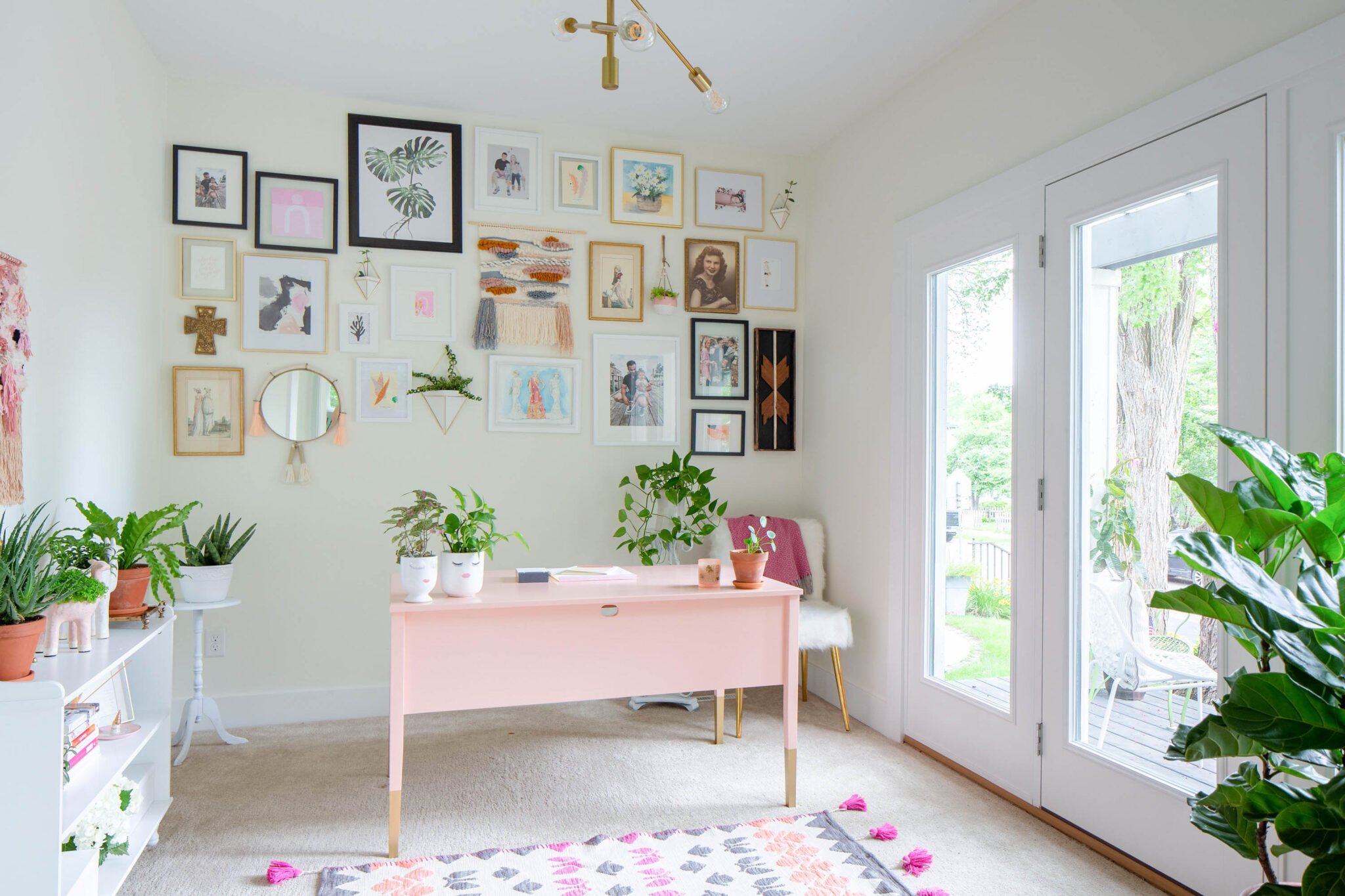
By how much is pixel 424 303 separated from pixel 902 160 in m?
2.24

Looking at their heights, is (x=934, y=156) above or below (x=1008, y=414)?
above

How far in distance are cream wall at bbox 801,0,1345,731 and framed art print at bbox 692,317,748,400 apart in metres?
0.38

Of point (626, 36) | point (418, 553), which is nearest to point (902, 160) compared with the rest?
point (626, 36)

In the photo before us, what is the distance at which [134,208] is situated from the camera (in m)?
3.24

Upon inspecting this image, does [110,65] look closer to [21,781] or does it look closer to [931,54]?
[21,781]

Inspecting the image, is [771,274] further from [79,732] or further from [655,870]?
[79,732]

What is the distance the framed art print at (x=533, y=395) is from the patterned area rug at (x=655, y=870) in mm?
2018

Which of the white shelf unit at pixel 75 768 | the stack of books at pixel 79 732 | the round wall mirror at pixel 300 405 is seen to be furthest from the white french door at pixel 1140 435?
the round wall mirror at pixel 300 405

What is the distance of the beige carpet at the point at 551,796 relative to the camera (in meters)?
2.43

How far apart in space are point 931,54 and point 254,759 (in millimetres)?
3836

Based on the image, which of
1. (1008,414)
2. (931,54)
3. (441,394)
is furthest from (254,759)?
(931,54)

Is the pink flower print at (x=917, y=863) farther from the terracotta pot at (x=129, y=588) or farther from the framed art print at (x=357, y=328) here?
the framed art print at (x=357, y=328)

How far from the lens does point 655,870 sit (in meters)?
2.39

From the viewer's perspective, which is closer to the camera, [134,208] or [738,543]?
[134,208]
